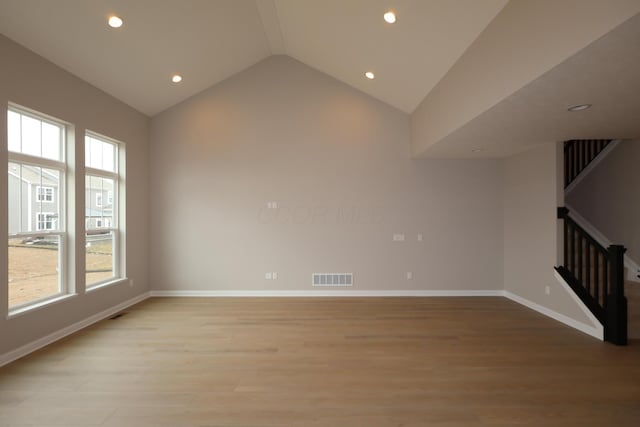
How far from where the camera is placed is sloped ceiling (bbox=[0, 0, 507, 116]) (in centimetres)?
321

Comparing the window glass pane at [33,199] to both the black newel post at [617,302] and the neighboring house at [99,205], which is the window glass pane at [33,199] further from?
the black newel post at [617,302]

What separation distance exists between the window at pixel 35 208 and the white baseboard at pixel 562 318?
20.8 feet

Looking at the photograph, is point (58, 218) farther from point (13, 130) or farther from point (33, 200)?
point (13, 130)

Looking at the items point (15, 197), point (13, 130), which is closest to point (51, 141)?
point (13, 130)

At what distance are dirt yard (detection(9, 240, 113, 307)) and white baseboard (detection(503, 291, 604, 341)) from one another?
250 inches

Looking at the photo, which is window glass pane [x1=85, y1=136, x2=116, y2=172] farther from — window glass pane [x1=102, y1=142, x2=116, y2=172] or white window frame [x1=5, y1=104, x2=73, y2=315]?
white window frame [x1=5, y1=104, x2=73, y2=315]

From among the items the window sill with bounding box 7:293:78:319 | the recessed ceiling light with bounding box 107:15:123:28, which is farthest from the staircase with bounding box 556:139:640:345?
the window sill with bounding box 7:293:78:319

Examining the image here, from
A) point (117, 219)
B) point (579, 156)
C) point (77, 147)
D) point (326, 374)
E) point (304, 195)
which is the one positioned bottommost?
point (326, 374)

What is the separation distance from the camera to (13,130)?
335 centimetres

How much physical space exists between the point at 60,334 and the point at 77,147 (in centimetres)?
224

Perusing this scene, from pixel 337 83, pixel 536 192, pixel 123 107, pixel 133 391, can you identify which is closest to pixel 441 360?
pixel 133 391

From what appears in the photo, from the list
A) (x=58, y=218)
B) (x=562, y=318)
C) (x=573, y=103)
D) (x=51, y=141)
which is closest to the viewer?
(x=573, y=103)

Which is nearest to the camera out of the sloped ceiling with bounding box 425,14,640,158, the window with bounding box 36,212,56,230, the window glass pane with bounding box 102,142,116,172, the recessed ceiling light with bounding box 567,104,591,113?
the sloped ceiling with bounding box 425,14,640,158

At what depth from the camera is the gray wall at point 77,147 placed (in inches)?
125
